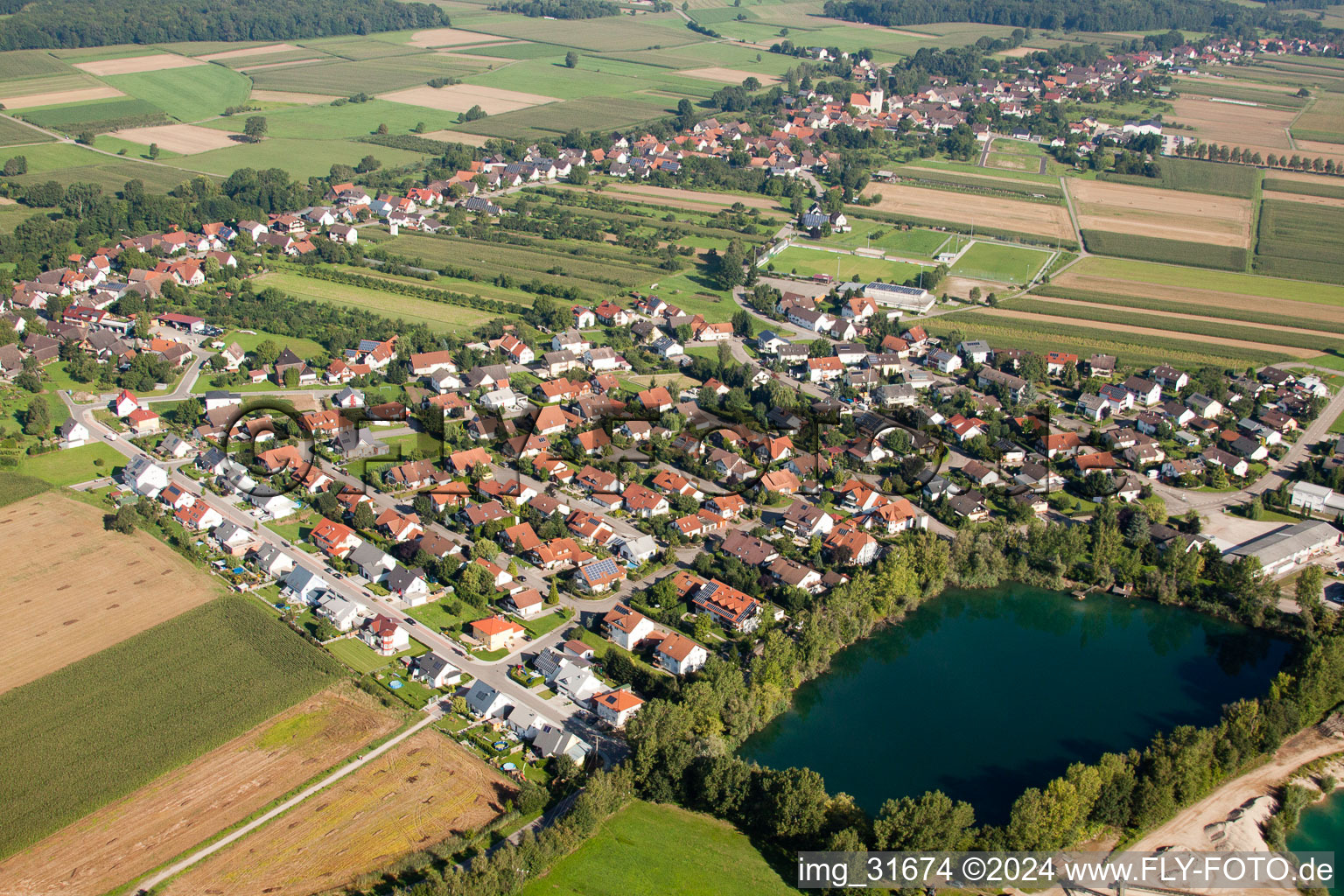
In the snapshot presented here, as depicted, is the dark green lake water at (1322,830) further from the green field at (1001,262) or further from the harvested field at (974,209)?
the harvested field at (974,209)

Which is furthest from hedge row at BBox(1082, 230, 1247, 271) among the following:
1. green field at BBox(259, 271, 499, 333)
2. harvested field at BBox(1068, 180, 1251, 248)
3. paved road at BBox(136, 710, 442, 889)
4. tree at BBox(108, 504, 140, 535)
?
tree at BBox(108, 504, 140, 535)

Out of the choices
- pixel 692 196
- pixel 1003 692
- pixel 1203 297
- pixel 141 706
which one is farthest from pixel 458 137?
pixel 1003 692

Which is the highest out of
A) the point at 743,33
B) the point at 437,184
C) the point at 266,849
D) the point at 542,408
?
the point at 743,33

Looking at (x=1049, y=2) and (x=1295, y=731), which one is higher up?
(x=1049, y=2)

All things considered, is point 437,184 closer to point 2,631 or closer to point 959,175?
point 959,175

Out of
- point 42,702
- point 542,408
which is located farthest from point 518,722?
point 542,408

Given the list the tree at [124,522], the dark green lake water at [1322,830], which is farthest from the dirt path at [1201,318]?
the tree at [124,522]
